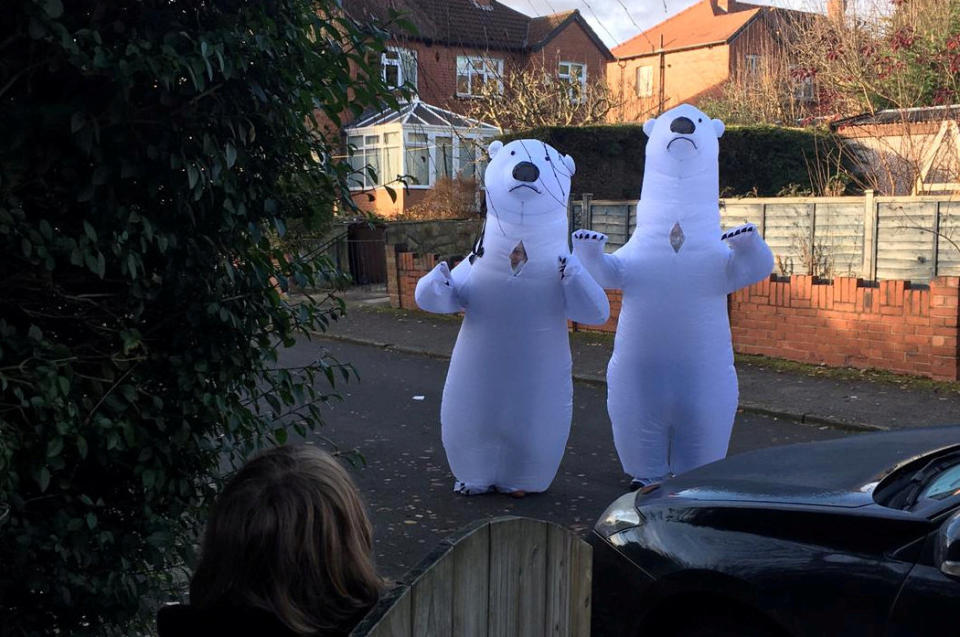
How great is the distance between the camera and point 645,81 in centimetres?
2803

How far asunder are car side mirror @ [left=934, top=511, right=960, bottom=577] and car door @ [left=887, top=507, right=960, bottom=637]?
1 cm

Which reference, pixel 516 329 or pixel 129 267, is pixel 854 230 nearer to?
pixel 516 329

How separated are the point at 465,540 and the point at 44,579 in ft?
3.83

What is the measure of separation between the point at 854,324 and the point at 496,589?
9720 millimetres

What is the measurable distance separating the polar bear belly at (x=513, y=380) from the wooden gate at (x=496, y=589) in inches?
154

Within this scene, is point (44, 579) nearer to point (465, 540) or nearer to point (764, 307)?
point (465, 540)

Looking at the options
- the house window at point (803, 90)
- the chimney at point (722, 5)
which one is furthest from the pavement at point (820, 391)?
the chimney at point (722, 5)

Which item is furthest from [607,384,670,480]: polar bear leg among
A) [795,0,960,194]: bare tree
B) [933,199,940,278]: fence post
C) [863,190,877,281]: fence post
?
[795,0,960,194]: bare tree

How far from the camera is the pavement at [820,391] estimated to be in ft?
28.9

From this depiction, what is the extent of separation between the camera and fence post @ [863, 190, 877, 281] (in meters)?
14.9

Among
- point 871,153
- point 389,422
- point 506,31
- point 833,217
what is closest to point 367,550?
point 506,31

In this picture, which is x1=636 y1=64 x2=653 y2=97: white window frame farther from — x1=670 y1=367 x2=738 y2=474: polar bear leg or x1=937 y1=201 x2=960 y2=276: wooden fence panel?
x1=670 y1=367 x2=738 y2=474: polar bear leg

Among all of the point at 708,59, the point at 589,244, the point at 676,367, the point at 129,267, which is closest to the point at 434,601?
the point at 129,267

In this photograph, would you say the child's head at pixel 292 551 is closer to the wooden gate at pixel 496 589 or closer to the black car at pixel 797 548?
the wooden gate at pixel 496 589
